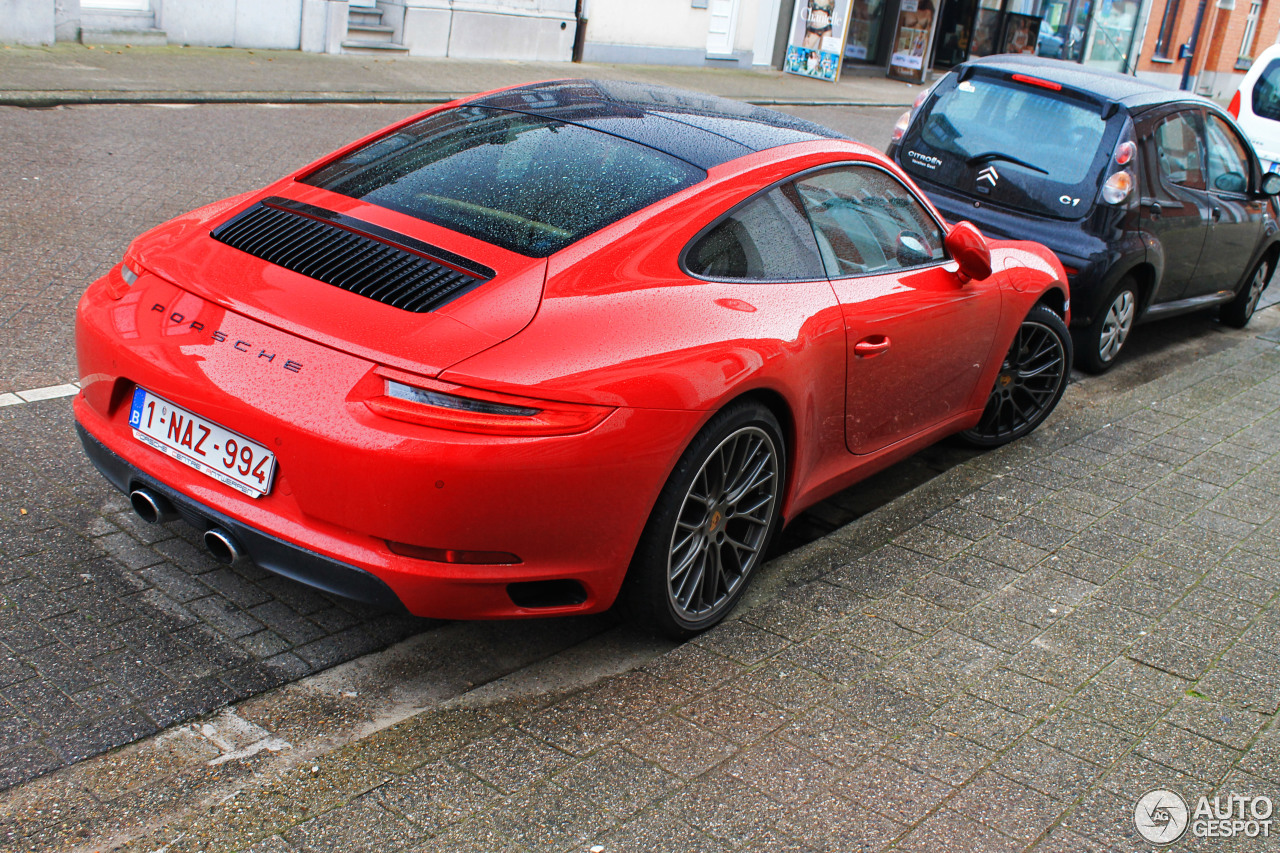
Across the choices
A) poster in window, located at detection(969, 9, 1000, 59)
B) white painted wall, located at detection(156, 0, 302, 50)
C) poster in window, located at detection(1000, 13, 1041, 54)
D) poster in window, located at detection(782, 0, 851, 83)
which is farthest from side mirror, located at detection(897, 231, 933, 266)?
poster in window, located at detection(1000, 13, 1041, 54)

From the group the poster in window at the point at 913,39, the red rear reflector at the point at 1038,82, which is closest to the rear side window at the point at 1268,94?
the red rear reflector at the point at 1038,82

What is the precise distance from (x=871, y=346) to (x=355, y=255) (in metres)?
1.80

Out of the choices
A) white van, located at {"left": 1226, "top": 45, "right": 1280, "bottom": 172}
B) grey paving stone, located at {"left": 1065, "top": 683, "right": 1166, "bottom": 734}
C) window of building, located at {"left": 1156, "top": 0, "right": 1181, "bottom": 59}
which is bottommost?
grey paving stone, located at {"left": 1065, "top": 683, "right": 1166, "bottom": 734}

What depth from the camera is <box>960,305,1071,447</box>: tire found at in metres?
5.56

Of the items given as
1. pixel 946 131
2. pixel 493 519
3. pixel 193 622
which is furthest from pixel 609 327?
pixel 946 131

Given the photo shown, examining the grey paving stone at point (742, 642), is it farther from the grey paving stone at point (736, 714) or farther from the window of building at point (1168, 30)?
the window of building at point (1168, 30)

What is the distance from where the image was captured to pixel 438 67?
53.8 ft

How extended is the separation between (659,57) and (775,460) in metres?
17.9

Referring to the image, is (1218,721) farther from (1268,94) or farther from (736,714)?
(1268,94)

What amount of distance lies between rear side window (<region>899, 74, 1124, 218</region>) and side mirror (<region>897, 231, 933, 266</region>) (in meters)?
2.81

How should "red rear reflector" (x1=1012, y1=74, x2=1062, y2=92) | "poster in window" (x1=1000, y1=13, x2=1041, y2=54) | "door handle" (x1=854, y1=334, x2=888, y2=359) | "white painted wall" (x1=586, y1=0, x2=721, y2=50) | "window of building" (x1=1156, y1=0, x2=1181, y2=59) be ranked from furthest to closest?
1. "window of building" (x1=1156, y1=0, x2=1181, y2=59)
2. "poster in window" (x1=1000, y1=13, x2=1041, y2=54)
3. "white painted wall" (x1=586, y1=0, x2=721, y2=50)
4. "red rear reflector" (x1=1012, y1=74, x2=1062, y2=92)
5. "door handle" (x1=854, y1=334, x2=888, y2=359)

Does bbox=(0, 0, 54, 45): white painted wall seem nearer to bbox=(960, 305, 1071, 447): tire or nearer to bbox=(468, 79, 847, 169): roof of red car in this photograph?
bbox=(468, 79, 847, 169): roof of red car

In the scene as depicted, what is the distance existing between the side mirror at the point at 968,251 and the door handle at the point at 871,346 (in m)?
0.66

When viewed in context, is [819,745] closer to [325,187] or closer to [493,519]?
[493,519]
